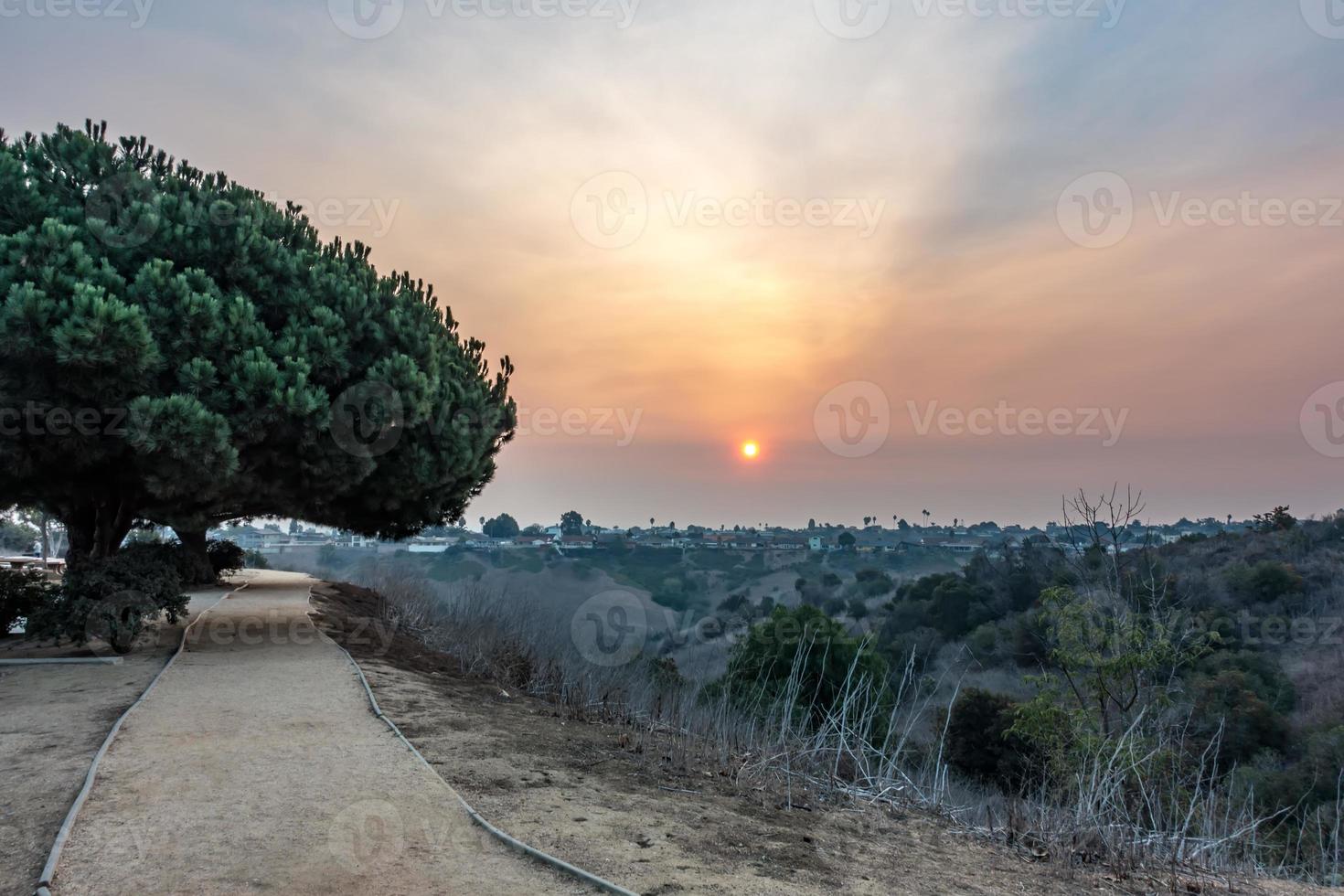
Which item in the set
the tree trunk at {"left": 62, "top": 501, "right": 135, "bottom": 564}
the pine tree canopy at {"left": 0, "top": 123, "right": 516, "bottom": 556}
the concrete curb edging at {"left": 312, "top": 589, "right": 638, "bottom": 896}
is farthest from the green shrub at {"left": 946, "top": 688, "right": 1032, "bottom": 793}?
the tree trunk at {"left": 62, "top": 501, "right": 135, "bottom": 564}

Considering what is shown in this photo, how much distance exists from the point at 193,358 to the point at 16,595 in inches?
224

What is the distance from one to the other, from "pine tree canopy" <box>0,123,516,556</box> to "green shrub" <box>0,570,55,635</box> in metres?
1.20

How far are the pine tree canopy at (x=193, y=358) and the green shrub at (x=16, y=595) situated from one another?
3.93 ft

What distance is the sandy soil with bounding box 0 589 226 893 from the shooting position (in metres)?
4.51

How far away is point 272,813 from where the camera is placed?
4.96m

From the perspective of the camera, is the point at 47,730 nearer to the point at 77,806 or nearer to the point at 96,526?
the point at 77,806

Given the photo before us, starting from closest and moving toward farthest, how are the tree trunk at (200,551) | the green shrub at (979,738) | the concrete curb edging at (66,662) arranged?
the concrete curb edging at (66,662) < the green shrub at (979,738) < the tree trunk at (200,551)

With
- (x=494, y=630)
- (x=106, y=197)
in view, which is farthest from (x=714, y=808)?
(x=106, y=197)

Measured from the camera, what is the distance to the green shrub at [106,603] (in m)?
10.3

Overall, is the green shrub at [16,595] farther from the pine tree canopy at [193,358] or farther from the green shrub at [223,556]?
the green shrub at [223,556]

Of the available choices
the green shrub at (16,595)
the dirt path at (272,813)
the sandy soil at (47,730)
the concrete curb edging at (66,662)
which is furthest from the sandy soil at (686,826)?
the green shrub at (16,595)

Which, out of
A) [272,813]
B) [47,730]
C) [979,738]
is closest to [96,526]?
[47,730]

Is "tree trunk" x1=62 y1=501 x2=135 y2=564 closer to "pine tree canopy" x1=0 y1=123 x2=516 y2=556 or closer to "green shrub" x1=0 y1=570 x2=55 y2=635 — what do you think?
"pine tree canopy" x1=0 y1=123 x2=516 y2=556

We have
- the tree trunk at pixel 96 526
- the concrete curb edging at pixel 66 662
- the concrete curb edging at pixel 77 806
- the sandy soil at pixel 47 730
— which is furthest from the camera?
the tree trunk at pixel 96 526
